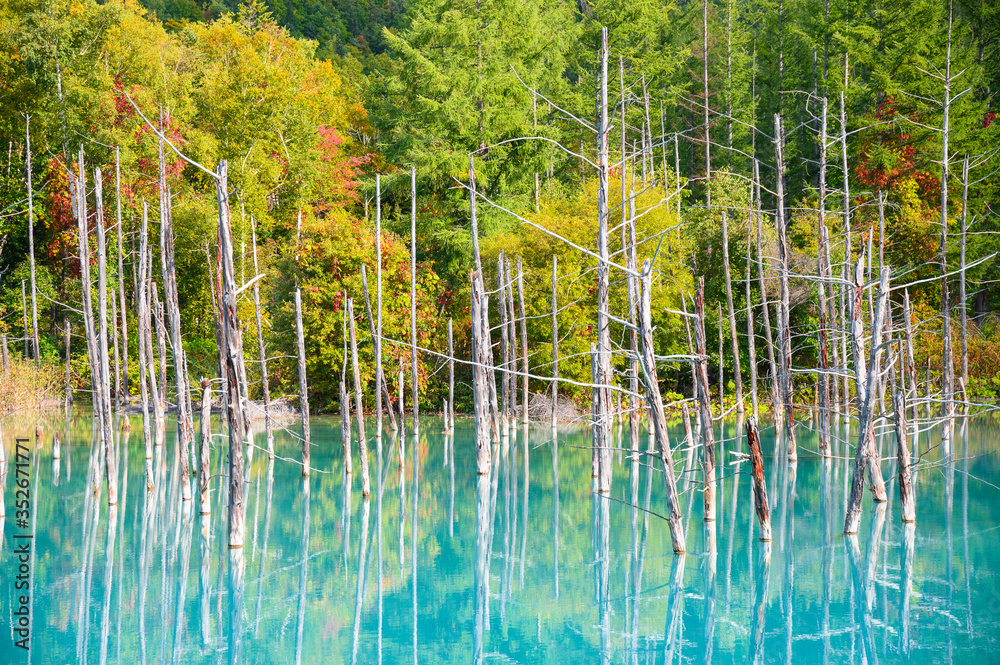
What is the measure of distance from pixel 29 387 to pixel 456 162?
1379 centimetres

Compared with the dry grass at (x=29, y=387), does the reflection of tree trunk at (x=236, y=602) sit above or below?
below

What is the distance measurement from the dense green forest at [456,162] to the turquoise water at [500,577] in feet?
36.7

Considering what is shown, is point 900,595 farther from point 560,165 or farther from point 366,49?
point 366,49

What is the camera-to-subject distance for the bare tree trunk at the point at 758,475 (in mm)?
9531

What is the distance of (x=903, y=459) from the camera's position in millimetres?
11141

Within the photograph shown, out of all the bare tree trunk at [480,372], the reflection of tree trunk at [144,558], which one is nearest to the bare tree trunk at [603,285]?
the bare tree trunk at [480,372]

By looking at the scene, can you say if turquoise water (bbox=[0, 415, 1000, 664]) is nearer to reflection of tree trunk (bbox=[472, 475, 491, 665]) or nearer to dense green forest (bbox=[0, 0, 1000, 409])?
reflection of tree trunk (bbox=[472, 475, 491, 665])

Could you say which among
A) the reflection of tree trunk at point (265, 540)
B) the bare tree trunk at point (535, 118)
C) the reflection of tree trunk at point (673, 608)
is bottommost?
the reflection of tree trunk at point (673, 608)

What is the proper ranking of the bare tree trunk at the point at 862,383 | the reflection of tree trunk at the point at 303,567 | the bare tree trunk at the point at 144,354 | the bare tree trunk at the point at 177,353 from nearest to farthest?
the reflection of tree trunk at the point at 303,567 < the bare tree trunk at the point at 862,383 < the bare tree trunk at the point at 177,353 < the bare tree trunk at the point at 144,354

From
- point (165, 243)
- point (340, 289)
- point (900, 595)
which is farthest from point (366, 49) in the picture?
point (900, 595)

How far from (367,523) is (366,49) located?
42.7m

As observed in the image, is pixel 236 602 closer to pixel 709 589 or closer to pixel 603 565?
pixel 603 565

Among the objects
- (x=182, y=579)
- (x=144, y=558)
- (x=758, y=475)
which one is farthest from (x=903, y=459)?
(x=144, y=558)

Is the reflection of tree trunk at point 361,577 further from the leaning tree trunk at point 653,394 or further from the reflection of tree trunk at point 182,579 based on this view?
the leaning tree trunk at point 653,394
